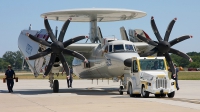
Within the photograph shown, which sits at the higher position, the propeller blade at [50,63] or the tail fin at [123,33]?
the tail fin at [123,33]

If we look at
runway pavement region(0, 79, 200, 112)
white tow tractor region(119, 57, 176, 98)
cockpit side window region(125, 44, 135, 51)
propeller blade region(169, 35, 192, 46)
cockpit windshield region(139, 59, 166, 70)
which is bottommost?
runway pavement region(0, 79, 200, 112)

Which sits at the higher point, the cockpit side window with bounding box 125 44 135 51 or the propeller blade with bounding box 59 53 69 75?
the cockpit side window with bounding box 125 44 135 51

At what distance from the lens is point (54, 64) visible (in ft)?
102

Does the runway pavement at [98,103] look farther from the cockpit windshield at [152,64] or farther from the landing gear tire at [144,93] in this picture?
the cockpit windshield at [152,64]

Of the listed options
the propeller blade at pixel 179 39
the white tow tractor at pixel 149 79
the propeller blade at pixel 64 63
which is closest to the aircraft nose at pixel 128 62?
the white tow tractor at pixel 149 79

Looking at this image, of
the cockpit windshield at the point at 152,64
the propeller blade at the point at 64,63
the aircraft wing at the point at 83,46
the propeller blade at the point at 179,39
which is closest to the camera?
the cockpit windshield at the point at 152,64

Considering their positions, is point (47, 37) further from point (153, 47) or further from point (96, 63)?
point (153, 47)

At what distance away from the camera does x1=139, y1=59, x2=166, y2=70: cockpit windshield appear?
81.5ft

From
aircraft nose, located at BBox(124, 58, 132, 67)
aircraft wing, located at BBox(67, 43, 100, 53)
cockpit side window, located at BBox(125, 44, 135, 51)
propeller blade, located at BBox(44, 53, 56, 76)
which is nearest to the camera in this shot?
aircraft nose, located at BBox(124, 58, 132, 67)

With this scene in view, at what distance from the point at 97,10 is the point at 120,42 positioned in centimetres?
636

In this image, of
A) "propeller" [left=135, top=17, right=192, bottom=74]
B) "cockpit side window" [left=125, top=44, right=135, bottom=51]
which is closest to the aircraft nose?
"cockpit side window" [left=125, top=44, right=135, bottom=51]

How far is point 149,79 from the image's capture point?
76.8 ft

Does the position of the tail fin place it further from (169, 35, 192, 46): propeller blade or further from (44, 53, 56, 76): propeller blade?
(44, 53, 56, 76): propeller blade

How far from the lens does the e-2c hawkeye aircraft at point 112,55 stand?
955 inches
